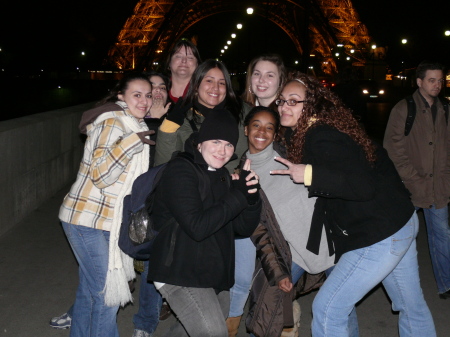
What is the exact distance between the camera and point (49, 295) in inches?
190

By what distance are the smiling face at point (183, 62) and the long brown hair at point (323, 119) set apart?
1671 millimetres

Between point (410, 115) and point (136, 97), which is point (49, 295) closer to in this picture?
point (136, 97)

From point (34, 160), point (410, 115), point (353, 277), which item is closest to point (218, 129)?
point (353, 277)

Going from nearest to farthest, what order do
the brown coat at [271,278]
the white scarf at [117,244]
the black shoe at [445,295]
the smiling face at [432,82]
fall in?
the white scarf at [117,244] < the brown coat at [271,278] < the smiling face at [432,82] < the black shoe at [445,295]

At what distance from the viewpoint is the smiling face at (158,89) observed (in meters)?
4.35

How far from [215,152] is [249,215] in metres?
0.42

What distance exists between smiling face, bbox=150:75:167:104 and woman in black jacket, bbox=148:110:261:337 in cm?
143

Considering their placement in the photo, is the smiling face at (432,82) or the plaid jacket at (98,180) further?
the smiling face at (432,82)

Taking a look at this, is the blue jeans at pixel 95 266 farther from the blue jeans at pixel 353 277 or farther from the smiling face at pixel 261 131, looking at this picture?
the blue jeans at pixel 353 277

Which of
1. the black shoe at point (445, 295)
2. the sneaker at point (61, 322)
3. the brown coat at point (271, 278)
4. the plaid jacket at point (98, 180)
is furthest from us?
the black shoe at point (445, 295)

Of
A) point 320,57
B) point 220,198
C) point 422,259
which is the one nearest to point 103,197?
point 220,198

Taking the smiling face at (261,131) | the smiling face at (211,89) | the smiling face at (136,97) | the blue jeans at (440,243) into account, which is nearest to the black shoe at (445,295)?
the blue jeans at (440,243)

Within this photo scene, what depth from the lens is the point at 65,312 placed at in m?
4.52

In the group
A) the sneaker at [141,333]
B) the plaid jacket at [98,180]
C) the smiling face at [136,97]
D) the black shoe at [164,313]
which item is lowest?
the black shoe at [164,313]
